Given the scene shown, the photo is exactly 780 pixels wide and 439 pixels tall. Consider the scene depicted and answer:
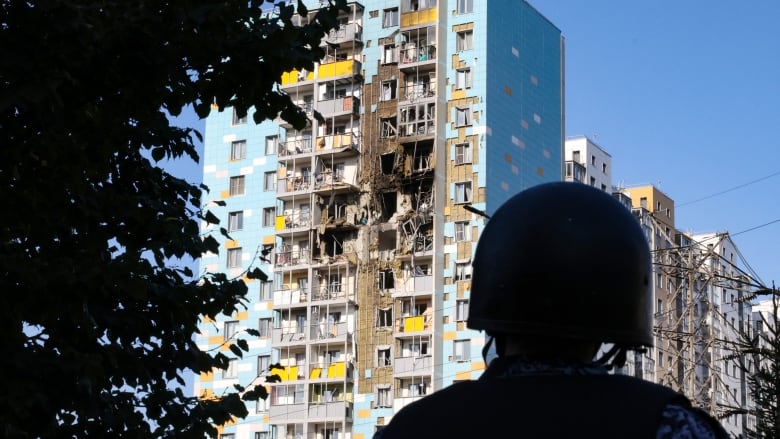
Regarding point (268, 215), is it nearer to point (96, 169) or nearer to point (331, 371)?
point (331, 371)

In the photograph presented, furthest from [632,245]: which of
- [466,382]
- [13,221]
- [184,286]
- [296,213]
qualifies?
[296,213]

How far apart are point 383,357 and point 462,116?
12.4 meters

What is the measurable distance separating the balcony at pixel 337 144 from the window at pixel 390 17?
19.7 ft

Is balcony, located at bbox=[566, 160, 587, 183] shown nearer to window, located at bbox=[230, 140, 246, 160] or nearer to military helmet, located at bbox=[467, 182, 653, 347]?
window, located at bbox=[230, 140, 246, 160]

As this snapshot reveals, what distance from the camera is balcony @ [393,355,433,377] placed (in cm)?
6144

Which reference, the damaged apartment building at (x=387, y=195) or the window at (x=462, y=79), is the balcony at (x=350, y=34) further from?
the window at (x=462, y=79)

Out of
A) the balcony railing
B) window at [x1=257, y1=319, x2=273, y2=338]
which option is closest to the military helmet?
the balcony railing

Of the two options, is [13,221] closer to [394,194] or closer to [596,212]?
[596,212]

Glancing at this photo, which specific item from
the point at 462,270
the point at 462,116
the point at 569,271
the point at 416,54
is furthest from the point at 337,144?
the point at 569,271

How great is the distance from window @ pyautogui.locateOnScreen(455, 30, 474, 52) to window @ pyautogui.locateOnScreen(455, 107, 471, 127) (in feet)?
9.88

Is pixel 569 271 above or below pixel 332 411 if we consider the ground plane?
above

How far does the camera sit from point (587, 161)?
311 feet

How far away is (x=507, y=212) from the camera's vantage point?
251cm

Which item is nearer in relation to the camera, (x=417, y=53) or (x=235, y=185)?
(x=417, y=53)
